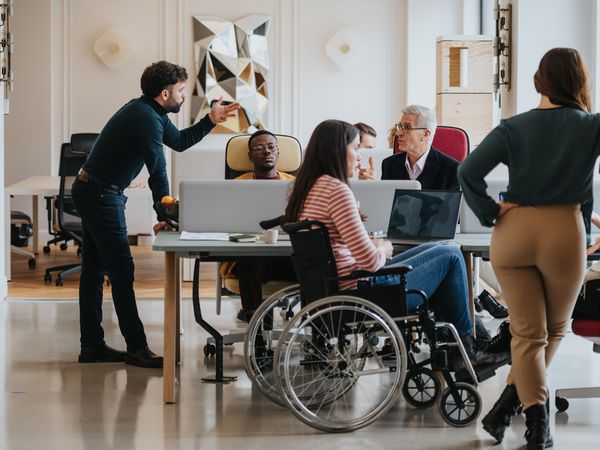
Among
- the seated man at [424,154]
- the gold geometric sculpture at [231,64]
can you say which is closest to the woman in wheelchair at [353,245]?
the seated man at [424,154]

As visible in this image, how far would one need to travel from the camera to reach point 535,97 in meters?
6.41

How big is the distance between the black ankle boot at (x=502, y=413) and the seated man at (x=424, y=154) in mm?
1622

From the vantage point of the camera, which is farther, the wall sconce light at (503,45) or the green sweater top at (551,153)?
the wall sconce light at (503,45)

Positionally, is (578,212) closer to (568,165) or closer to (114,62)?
(568,165)

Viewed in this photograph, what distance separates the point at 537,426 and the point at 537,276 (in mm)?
467

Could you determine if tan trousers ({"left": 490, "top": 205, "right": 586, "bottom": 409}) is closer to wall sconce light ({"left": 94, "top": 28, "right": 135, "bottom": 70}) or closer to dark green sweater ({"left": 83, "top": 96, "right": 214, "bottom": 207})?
dark green sweater ({"left": 83, "top": 96, "right": 214, "bottom": 207})

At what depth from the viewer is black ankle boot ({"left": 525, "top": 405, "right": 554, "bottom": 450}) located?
11.0ft

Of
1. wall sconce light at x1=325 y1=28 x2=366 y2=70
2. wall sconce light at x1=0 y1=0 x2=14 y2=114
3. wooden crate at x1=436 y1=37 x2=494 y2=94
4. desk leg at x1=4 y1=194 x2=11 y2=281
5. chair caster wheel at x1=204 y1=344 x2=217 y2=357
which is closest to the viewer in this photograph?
chair caster wheel at x1=204 y1=344 x2=217 y2=357

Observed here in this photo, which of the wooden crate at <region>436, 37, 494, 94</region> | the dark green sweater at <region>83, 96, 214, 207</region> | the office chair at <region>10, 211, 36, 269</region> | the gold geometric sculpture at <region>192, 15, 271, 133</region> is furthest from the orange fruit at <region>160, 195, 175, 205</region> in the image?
the gold geometric sculpture at <region>192, 15, 271, 133</region>

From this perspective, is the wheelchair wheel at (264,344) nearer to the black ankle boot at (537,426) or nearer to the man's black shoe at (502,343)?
the man's black shoe at (502,343)

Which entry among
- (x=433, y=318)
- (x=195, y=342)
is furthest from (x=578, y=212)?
(x=195, y=342)

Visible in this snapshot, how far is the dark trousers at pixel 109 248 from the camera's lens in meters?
4.64

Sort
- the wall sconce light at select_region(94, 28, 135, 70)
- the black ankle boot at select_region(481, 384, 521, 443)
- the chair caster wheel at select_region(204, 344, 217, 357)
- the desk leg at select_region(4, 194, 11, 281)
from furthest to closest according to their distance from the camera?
the wall sconce light at select_region(94, 28, 135, 70), the desk leg at select_region(4, 194, 11, 281), the chair caster wheel at select_region(204, 344, 217, 357), the black ankle boot at select_region(481, 384, 521, 443)

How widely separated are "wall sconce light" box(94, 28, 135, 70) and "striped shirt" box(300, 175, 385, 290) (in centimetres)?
671
